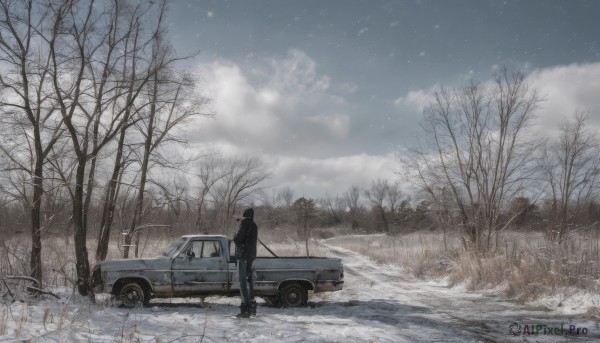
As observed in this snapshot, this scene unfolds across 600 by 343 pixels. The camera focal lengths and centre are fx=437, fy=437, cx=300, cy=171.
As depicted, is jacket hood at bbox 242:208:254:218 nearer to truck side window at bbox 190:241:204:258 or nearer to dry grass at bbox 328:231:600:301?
truck side window at bbox 190:241:204:258

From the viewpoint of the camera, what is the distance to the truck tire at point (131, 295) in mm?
9727

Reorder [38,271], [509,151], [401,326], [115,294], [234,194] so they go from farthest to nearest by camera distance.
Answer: [234,194] < [509,151] < [38,271] < [115,294] < [401,326]

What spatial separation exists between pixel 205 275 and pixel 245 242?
2.31m

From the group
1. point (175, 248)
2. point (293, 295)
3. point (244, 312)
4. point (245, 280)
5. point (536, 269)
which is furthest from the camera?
point (536, 269)

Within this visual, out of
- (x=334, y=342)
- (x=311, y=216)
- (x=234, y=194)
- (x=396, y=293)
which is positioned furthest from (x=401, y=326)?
(x=311, y=216)

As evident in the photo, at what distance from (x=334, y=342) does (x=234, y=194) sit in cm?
4280

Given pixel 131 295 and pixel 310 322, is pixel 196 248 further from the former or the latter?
pixel 310 322

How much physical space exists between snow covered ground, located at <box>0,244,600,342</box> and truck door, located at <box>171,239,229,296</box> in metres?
0.37

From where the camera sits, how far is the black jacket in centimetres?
839

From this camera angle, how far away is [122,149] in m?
14.3

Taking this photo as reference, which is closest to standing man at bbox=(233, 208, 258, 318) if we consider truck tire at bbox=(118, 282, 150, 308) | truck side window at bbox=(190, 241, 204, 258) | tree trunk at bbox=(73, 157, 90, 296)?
truck side window at bbox=(190, 241, 204, 258)

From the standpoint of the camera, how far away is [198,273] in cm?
1014

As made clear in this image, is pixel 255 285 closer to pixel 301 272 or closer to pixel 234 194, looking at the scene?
pixel 301 272

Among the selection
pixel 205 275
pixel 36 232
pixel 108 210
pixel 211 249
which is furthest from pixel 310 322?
pixel 108 210
